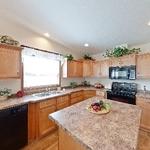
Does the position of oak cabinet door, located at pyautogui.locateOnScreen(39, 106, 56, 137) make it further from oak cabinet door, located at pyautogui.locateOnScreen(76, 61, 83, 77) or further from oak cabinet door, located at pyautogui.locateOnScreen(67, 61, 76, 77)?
oak cabinet door, located at pyautogui.locateOnScreen(76, 61, 83, 77)

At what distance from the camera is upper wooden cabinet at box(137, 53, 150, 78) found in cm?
346

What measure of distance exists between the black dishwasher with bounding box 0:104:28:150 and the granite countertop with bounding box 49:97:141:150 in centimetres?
96

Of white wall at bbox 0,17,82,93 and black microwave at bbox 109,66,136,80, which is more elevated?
white wall at bbox 0,17,82,93

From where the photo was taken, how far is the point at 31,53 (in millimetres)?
3398

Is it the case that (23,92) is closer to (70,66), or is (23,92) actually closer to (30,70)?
(30,70)

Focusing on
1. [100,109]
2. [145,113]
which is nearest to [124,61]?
[145,113]

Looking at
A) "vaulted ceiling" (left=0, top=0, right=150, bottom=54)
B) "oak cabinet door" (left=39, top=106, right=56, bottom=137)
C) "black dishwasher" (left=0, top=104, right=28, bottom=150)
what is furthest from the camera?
"oak cabinet door" (left=39, top=106, right=56, bottom=137)

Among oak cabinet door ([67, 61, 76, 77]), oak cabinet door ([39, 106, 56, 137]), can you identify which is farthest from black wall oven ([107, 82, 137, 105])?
oak cabinet door ([39, 106, 56, 137])

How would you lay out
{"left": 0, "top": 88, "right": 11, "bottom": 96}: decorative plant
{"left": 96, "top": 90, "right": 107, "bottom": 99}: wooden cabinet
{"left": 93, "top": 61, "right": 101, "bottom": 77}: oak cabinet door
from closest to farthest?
{"left": 0, "top": 88, "right": 11, "bottom": 96}: decorative plant, {"left": 96, "top": 90, "right": 107, "bottom": 99}: wooden cabinet, {"left": 93, "top": 61, "right": 101, "bottom": 77}: oak cabinet door

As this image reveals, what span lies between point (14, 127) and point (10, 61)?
128cm

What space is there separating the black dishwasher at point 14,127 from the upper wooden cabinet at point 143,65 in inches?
122

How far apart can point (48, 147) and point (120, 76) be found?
2.85 metres

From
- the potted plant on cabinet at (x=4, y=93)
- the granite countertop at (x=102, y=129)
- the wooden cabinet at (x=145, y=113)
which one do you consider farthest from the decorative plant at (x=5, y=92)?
the wooden cabinet at (x=145, y=113)

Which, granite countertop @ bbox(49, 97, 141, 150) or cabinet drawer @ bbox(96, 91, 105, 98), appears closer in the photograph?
granite countertop @ bbox(49, 97, 141, 150)
